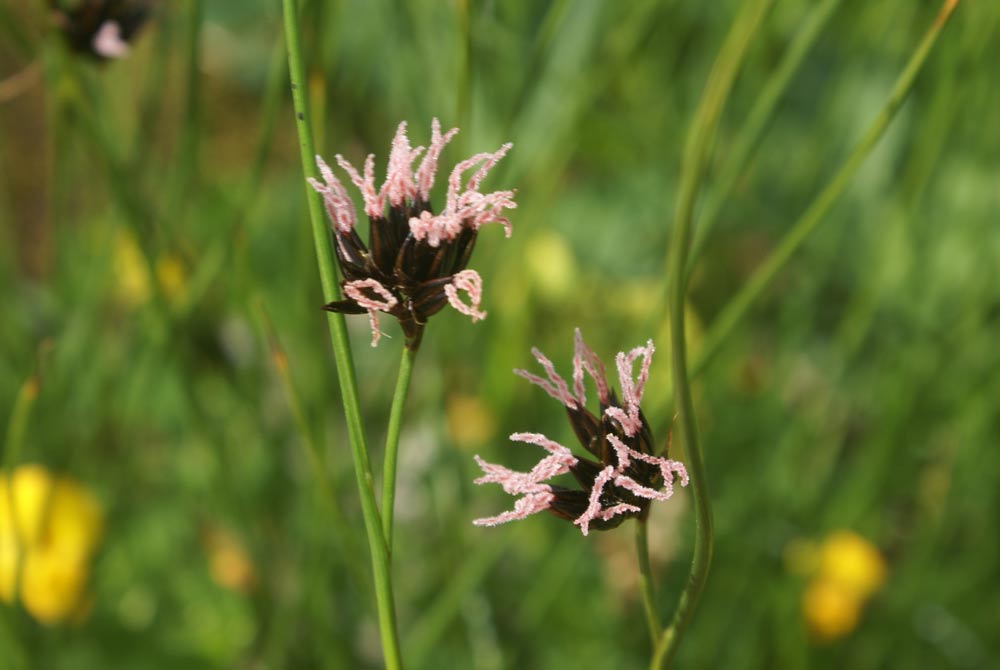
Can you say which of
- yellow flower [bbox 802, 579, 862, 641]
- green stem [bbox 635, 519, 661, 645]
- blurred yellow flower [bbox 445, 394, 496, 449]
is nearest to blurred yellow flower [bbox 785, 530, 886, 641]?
yellow flower [bbox 802, 579, 862, 641]

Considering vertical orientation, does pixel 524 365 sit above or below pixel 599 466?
below

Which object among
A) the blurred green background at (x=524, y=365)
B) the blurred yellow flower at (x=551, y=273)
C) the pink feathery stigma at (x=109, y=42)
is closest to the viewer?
the pink feathery stigma at (x=109, y=42)

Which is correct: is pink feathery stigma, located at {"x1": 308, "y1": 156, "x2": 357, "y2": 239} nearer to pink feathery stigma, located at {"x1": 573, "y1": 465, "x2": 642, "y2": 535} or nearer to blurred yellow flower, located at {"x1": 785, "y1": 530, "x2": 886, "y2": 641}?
pink feathery stigma, located at {"x1": 573, "y1": 465, "x2": 642, "y2": 535}

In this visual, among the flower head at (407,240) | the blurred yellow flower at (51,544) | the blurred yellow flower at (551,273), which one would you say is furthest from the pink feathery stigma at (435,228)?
the blurred yellow flower at (551,273)

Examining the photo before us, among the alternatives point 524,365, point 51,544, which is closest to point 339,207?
point 51,544

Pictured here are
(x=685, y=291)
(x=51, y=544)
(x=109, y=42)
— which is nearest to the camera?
(x=685, y=291)

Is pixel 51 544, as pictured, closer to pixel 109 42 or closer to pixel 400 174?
pixel 109 42

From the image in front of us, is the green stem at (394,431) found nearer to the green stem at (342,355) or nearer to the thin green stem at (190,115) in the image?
the green stem at (342,355)

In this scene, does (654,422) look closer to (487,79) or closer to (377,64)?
(487,79)
